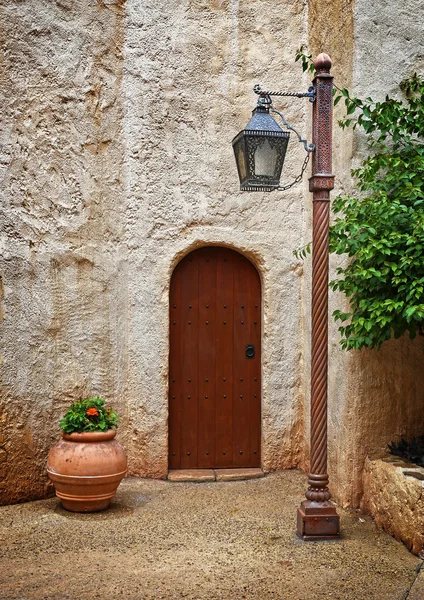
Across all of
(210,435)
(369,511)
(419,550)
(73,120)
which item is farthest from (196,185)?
(419,550)

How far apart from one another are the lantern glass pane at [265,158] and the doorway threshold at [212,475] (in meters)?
3.11

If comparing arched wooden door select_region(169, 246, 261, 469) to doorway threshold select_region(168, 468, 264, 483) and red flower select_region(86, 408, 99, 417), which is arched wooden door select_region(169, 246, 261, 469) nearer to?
doorway threshold select_region(168, 468, 264, 483)

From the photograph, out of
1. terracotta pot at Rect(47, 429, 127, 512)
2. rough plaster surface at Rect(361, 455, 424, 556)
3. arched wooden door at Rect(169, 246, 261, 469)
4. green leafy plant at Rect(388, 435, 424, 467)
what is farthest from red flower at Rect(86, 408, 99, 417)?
green leafy plant at Rect(388, 435, 424, 467)

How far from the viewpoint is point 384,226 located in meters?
4.91

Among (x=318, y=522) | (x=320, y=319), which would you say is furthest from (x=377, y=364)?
(x=318, y=522)

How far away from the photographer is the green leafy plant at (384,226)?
4.73 meters

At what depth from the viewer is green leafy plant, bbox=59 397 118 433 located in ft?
18.1

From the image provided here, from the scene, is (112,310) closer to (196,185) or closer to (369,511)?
(196,185)

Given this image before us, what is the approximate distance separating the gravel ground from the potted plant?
0.46 feet

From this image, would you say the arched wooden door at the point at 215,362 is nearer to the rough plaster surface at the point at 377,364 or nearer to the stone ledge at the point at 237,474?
the stone ledge at the point at 237,474

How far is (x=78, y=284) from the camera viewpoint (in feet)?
20.2

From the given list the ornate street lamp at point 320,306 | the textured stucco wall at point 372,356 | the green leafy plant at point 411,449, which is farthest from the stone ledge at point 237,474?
the ornate street lamp at point 320,306

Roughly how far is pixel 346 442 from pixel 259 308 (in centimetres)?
Result: 165

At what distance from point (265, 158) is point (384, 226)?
107 cm
